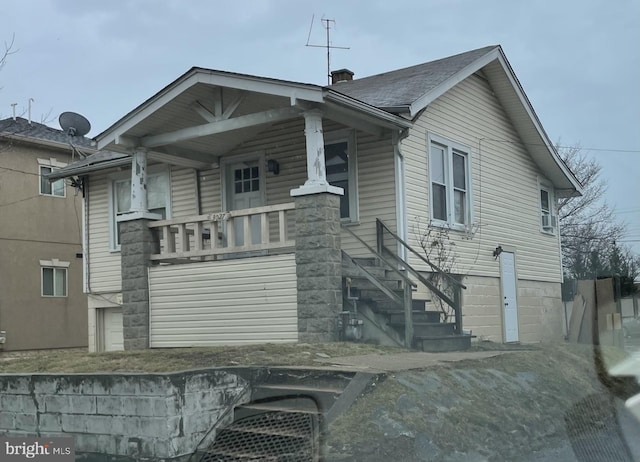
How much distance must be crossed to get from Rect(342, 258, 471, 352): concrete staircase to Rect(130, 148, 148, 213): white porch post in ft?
13.8

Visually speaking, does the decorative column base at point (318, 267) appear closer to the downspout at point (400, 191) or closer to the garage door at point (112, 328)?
the downspout at point (400, 191)

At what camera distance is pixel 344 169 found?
41.3 ft

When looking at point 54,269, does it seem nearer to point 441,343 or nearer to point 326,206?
point 326,206

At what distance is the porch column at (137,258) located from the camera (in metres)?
12.5

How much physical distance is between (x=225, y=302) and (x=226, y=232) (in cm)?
152

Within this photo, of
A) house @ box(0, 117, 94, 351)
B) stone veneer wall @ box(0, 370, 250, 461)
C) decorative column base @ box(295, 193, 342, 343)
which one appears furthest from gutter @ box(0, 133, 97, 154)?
stone veneer wall @ box(0, 370, 250, 461)

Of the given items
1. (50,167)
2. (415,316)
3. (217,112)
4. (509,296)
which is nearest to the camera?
(415,316)

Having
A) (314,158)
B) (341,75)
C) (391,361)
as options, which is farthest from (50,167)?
(391,361)

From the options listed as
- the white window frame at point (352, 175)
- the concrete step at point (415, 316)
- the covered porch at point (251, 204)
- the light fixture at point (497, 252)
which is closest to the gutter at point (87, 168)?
the covered porch at point (251, 204)

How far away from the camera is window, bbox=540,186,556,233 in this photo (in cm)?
1750

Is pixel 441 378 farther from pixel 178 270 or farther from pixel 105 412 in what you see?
pixel 178 270

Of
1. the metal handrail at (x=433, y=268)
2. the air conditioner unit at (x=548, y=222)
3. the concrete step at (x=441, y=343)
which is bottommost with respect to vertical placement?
the concrete step at (x=441, y=343)

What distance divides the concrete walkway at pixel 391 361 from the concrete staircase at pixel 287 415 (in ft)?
1.14

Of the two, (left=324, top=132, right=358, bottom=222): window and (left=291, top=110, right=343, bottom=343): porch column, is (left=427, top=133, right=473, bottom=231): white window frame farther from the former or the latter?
(left=291, top=110, right=343, bottom=343): porch column
